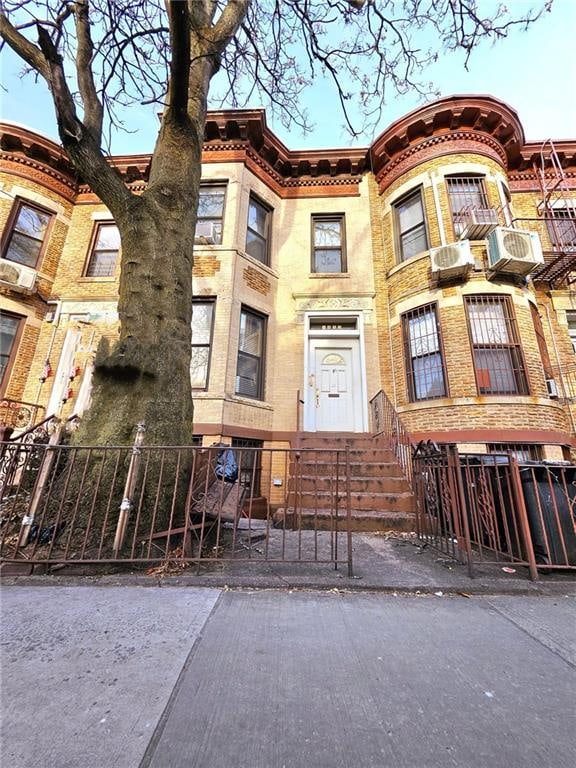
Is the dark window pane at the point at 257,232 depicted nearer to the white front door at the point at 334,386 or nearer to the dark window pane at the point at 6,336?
the white front door at the point at 334,386

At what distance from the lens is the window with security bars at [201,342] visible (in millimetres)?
8375

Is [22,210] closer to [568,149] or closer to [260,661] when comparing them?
[260,661]

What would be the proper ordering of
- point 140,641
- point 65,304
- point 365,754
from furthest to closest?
point 65,304, point 140,641, point 365,754

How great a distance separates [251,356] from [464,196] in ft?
23.6

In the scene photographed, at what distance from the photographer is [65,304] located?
9.85 meters

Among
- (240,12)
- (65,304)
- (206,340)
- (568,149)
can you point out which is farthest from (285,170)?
(568,149)

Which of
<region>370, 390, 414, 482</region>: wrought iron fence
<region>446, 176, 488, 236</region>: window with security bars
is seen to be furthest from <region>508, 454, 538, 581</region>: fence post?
<region>446, 176, 488, 236</region>: window with security bars

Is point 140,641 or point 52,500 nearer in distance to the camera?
point 140,641

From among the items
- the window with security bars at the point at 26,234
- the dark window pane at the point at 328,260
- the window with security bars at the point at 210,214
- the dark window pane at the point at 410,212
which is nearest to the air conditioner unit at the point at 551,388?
the dark window pane at the point at 410,212

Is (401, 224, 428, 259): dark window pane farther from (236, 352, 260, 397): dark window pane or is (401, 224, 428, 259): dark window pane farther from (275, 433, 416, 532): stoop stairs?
(275, 433, 416, 532): stoop stairs

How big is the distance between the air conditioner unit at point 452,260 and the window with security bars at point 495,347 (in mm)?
725

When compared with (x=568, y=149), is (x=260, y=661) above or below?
below

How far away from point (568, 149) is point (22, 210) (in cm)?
1644

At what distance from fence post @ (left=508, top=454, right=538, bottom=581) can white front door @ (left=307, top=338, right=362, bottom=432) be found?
5358 millimetres
